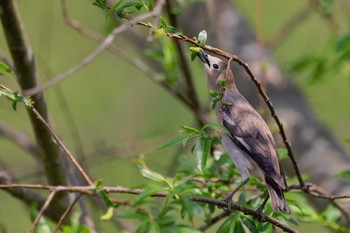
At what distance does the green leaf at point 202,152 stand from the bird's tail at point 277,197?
1.49 feet

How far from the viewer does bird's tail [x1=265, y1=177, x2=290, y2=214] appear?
9.85 ft

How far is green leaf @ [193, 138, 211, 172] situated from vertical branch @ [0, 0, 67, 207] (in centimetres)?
115

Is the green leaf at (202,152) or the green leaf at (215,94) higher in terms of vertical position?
the green leaf at (215,94)

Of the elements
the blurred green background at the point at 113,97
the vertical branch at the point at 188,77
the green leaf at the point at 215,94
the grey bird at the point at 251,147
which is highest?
the blurred green background at the point at 113,97

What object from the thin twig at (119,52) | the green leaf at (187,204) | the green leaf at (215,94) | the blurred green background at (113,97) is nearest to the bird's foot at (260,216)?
the green leaf at (187,204)

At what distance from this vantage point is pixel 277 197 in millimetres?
3051

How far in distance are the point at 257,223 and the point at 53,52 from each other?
6479 mm

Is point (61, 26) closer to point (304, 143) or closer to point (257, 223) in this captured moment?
point (304, 143)

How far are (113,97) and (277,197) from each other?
19.7 feet

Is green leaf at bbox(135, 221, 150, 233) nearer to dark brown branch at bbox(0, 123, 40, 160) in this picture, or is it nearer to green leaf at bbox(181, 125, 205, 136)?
green leaf at bbox(181, 125, 205, 136)

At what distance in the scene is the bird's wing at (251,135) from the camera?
3.33 m

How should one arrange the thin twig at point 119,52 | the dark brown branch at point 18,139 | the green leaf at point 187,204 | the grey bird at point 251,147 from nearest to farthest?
the green leaf at point 187,204
the grey bird at point 251,147
the thin twig at point 119,52
the dark brown branch at point 18,139

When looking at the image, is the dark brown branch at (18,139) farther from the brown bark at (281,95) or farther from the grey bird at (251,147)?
the grey bird at (251,147)

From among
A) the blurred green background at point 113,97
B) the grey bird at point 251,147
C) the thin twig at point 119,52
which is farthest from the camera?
the blurred green background at point 113,97
